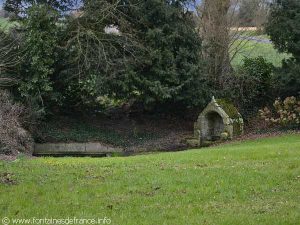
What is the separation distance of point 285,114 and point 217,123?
380 centimetres

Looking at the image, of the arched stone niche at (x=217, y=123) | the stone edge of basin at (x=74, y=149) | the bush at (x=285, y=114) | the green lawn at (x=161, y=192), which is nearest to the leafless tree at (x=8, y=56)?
the stone edge of basin at (x=74, y=149)

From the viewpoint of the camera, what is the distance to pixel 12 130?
67.3ft

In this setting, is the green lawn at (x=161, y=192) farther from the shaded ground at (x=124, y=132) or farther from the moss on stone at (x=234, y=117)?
the moss on stone at (x=234, y=117)

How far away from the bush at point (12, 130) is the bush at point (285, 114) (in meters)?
13.2

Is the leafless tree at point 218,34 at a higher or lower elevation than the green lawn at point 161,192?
higher

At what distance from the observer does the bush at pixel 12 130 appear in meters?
19.5

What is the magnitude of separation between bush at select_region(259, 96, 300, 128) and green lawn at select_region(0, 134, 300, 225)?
12.7 m

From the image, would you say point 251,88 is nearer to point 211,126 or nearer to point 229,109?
point 229,109

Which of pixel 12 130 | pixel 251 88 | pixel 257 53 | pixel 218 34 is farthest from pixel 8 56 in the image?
pixel 257 53

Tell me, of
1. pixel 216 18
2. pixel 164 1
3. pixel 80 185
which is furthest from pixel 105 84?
pixel 80 185

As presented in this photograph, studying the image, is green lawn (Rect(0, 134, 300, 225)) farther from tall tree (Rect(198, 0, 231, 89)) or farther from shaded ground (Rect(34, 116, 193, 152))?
tall tree (Rect(198, 0, 231, 89))

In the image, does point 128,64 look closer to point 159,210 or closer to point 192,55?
point 192,55

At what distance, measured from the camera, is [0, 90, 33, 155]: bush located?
19475 mm

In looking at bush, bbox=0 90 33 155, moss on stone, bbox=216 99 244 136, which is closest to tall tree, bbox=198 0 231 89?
moss on stone, bbox=216 99 244 136
